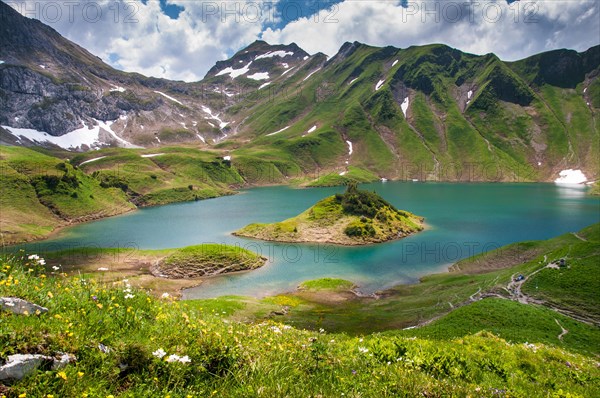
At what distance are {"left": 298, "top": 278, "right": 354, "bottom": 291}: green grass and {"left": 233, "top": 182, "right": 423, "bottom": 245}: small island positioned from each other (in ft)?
103

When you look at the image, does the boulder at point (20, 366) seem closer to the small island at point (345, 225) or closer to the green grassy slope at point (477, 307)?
the green grassy slope at point (477, 307)

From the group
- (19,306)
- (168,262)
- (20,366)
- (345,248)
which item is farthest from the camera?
(345,248)

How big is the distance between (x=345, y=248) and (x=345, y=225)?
34.2 feet

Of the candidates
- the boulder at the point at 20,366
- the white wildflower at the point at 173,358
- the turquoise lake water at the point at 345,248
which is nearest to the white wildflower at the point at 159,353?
the white wildflower at the point at 173,358

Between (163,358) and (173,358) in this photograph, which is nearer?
(173,358)

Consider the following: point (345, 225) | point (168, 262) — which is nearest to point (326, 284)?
point (168, 262)

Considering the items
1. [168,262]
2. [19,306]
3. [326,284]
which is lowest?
[326,284]

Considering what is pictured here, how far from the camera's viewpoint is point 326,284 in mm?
62906

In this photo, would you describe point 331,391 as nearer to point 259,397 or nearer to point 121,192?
point 259,397

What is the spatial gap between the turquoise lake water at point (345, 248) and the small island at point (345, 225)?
4275mm

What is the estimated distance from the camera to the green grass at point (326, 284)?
61728 mm

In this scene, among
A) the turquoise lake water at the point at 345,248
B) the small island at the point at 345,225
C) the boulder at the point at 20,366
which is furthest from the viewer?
the small island at the point at 345,225

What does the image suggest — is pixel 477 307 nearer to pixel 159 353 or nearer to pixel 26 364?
pixel 159 353

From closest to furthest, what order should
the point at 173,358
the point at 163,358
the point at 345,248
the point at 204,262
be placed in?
1. the point at 173,358
2. the point at 163,358
3. the point at 204,262
4. the point at 345,248
